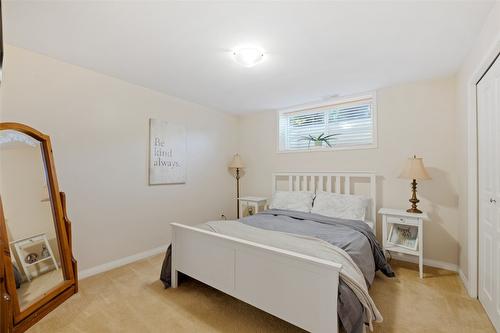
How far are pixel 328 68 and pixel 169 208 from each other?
2.83 m

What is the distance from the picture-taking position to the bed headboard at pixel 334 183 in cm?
323

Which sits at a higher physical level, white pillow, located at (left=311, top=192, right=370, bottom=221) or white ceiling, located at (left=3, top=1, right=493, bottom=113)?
white ceiling, located at (left=3, top=1, right=493, bottom=113)

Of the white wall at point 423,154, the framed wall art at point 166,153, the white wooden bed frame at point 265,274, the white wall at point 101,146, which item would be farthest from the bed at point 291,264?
the framed wall art at point 166,153

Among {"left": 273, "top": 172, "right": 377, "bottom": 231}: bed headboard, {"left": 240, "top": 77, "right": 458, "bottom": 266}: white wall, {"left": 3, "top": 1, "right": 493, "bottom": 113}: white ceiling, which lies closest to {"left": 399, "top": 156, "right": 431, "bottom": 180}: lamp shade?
{"left": 240, "top": 77, "right": 458, "bottom": 266}: white wall

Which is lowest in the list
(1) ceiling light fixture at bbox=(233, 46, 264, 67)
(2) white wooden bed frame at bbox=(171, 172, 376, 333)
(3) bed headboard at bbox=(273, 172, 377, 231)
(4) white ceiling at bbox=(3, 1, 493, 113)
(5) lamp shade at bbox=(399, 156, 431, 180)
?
(2) white wooden bed frame at bbox=(171, 172, 376, 333)

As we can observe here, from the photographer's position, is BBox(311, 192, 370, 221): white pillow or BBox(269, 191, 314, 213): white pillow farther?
BBox(269, 191, 314, 213): white pillow

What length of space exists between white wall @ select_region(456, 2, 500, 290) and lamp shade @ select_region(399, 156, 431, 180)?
0.33 metres

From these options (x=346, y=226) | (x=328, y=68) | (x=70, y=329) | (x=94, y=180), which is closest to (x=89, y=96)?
(x=94, y=180)

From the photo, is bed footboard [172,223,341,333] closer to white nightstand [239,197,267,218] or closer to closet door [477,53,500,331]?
closet door [477,53,500,331]

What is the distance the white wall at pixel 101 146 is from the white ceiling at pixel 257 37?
24cm

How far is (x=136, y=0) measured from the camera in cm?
170

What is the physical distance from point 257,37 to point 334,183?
240 centimetres

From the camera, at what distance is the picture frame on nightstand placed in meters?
2.80

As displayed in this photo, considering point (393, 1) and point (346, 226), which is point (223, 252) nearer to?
point (346, 226)
